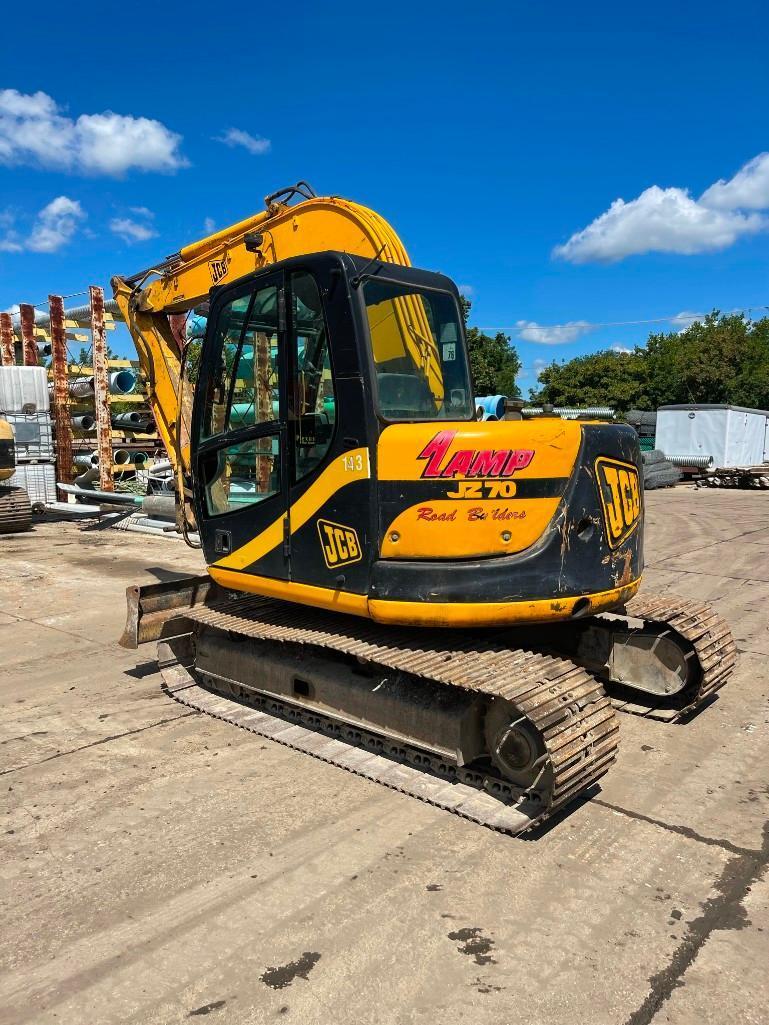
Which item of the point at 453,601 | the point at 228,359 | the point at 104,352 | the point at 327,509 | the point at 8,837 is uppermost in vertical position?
the point at 104,352

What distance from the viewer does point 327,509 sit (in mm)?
4277

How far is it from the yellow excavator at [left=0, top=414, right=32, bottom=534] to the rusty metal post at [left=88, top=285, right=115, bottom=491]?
78.9 inches

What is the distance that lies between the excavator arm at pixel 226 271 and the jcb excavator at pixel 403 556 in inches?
1.0

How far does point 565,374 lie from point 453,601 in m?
47.8

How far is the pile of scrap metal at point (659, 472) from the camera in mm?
25062

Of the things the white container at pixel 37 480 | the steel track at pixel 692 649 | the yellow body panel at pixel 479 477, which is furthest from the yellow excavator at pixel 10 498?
the steel track at pixel 692 649

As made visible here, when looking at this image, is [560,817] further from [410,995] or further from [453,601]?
[410,995]

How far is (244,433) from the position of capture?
474cm

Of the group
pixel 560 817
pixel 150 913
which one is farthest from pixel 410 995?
pixel 560 817

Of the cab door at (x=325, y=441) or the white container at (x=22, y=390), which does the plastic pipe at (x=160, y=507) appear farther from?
the cab door at (x=325, y=441)

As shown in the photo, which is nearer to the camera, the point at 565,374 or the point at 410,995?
the point at 410,995

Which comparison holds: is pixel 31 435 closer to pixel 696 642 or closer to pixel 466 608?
pixel 466 608

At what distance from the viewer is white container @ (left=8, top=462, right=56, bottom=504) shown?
15789 millimetres

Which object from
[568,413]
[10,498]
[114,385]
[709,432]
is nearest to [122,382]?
[114,385]
